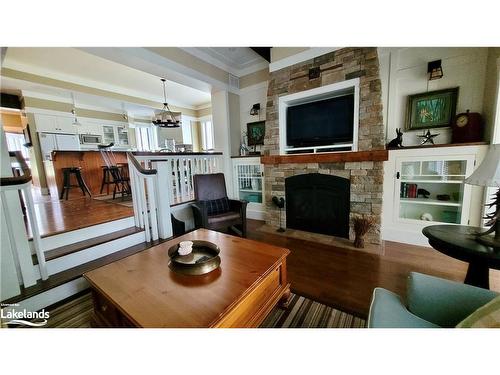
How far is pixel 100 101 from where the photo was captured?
5062 millimetres

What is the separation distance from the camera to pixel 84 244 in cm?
193

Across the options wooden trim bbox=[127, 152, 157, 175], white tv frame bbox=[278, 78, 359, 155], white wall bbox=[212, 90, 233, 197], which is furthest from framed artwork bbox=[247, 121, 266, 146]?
wooden trim bbox=[127, 152, 157, 175]

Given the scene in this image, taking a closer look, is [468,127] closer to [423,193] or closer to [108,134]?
[423,193]

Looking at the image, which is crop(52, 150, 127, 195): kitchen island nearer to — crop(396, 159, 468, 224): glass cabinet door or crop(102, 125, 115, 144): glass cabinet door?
crop(102, 125, 115, 144): glass cabinet door

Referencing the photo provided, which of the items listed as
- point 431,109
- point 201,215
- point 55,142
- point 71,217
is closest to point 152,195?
point 201,215

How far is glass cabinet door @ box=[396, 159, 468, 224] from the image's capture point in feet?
7.34

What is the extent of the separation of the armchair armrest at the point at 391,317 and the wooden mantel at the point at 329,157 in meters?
1.93

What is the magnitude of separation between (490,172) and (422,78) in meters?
1.83

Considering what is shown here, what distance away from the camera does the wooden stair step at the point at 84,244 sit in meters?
1.69

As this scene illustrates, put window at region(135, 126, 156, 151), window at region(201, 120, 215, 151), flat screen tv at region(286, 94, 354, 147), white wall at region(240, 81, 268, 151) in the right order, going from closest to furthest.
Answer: flat screen tv at region(286, 94, 354, 147) < white wall at region(240, 81, 268, 151) < window at region(135, 126, 156, 151) < window at region(201, 120, 215, 151)

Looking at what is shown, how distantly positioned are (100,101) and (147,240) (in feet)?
16.0

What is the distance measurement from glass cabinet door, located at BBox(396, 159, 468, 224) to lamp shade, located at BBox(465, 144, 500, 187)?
129 centimetres

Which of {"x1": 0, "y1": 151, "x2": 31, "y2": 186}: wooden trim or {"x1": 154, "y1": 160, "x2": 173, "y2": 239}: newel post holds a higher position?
{"x1": 0, "y1": 151, "x2": 31, "y2": 186}: wooden trim
